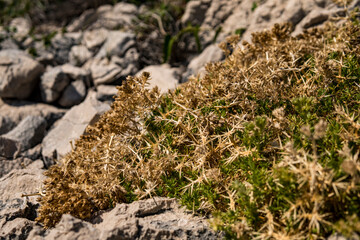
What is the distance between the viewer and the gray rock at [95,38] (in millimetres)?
8344

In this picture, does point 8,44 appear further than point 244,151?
Yes

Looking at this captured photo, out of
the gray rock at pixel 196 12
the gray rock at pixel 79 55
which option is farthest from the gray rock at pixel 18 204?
the gray rock at pixel 196 12

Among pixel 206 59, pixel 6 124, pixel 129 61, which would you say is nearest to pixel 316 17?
pixel 206 59

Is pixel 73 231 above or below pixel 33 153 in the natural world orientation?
above

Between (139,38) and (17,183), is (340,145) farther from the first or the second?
(139,38)

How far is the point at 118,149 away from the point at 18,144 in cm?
268

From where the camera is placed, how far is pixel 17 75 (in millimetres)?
6414

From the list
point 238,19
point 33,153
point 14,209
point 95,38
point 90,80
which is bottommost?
point 33,153

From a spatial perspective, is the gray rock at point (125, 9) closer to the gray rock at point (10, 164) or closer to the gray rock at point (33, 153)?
the gray rock at point (33, 153)

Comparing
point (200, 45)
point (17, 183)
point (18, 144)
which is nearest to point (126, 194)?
point (17, 183)

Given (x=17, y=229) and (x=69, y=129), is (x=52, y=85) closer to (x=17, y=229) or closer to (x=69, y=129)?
(x=69, y=129)

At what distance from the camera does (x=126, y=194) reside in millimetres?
3180

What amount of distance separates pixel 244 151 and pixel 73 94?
16.4ft

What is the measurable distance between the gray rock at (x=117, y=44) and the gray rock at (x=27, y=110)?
1959 millimetres
